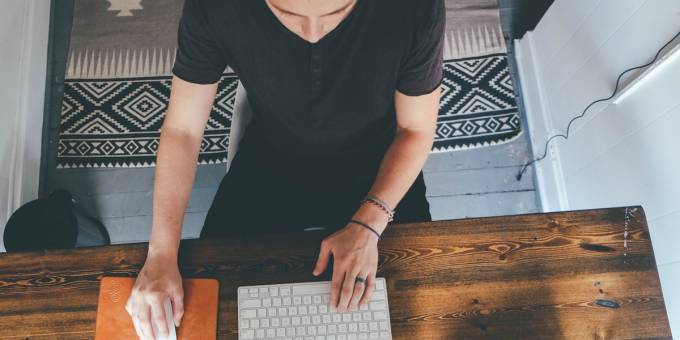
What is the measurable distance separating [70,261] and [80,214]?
69 cm

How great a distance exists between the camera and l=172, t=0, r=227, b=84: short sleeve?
2.60 ft

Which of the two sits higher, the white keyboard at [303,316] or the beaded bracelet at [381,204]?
the beaded bracelet at [381,204]

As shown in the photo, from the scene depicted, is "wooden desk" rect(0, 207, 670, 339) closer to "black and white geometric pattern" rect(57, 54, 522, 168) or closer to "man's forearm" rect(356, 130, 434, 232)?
"man's forearm" rect(356, 130, 434, 232)

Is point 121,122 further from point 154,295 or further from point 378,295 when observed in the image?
point 378,295

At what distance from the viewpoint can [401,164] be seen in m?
0.93

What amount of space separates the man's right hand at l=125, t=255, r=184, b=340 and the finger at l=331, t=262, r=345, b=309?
0.88ft

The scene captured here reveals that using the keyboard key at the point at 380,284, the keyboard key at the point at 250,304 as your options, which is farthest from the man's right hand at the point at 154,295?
the keyboard key at the point at 380,284

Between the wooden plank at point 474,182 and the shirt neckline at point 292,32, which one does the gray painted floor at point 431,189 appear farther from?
the shirt neckline at point 292,32

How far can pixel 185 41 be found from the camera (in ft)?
2.69

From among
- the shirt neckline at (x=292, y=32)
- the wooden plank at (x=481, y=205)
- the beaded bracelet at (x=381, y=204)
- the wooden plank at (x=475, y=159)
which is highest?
the wooden plank at (x=475, y=159)

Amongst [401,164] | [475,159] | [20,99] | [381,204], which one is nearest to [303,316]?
[381,204]

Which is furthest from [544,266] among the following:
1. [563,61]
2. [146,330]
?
[563,61]

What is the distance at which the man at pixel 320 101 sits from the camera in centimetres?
78

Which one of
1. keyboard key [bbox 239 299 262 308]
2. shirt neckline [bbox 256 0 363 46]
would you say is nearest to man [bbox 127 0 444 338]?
shirt neckline [bbox 256 0 363 46]
